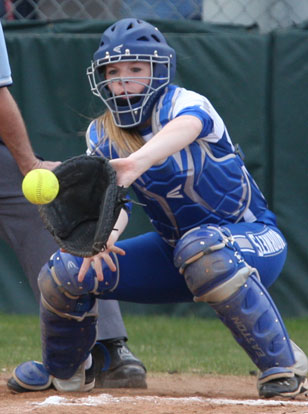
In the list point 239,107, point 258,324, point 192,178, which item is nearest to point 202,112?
point 192,178

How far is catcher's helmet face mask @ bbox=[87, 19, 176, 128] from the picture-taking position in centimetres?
367

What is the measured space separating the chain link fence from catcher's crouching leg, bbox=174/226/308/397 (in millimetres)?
3361

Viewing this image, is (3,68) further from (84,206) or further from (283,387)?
(283,387)

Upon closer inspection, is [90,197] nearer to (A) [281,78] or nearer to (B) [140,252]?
(B) [140,252]

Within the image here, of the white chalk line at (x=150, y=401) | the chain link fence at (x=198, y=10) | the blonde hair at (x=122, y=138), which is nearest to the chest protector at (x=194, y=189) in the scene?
the blonde hair at (x=122, y=138)

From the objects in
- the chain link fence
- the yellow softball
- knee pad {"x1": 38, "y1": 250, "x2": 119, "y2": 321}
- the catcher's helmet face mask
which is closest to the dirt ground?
knee pad {"x1": 38, "y1": 250, "x2": 119, "y2": 321}

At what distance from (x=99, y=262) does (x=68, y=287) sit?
0.15 metres

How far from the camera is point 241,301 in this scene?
11.3ft

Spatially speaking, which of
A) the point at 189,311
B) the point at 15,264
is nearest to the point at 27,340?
the point at 15,264

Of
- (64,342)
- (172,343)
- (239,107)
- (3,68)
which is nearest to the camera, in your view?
(64,342)

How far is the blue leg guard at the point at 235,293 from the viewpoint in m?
3.42

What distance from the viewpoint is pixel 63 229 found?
11.3 ft

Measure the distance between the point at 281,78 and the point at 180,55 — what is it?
71 centimetres

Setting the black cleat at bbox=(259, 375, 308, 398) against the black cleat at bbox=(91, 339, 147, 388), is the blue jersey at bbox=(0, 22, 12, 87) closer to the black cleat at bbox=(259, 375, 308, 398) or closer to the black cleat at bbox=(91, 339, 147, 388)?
the black cleat at bbox=(91, 339, 147, 388)
